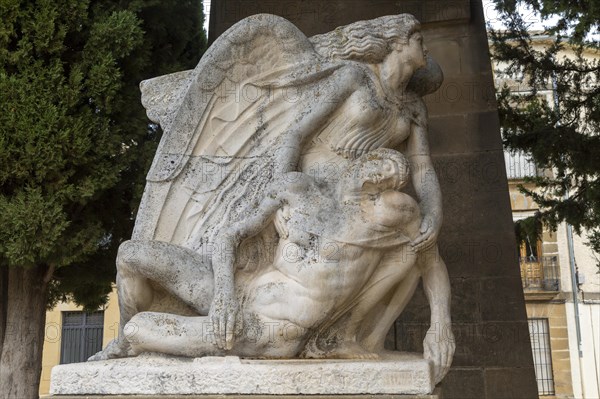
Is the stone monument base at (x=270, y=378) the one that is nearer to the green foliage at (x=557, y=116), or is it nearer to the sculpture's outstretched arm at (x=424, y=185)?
the sculpture's outstretched arm at (x=424, y=185)

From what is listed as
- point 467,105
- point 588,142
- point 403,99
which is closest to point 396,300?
point 403,99

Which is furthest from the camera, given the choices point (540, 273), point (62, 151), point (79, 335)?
point (540, 273)

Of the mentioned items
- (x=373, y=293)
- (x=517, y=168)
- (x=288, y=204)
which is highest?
(x=517, y=168)

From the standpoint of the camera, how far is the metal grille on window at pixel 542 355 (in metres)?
15.0

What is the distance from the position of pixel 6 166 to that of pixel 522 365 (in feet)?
13.7

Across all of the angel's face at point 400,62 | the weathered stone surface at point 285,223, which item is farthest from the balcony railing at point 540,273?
the angel's face at point 400,62

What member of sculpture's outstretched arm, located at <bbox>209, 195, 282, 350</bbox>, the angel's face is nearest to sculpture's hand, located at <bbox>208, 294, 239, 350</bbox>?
sculpture's outstretched arm, located at <bbox>209, 195, 282, 350</bbox>

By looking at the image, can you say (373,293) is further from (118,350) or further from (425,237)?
(118,350)

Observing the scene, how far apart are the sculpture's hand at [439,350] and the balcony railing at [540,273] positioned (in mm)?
12317

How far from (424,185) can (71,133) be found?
356 cm

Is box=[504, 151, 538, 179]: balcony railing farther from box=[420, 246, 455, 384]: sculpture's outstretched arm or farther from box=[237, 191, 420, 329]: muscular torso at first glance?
box=[237, 191, 420, 329]: muscular torso

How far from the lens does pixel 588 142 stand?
7398mm

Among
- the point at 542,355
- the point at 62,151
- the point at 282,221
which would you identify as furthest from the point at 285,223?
the point at 542,355

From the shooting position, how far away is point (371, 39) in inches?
164
